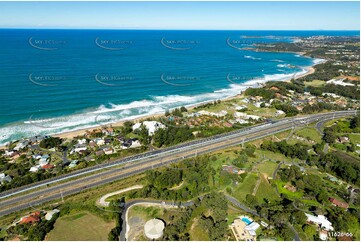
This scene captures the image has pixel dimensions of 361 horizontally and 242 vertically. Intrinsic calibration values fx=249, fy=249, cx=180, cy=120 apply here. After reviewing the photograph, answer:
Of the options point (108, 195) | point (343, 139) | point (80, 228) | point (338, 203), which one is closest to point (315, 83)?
→ point (343, 139)

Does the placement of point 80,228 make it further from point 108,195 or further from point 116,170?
point 116,170

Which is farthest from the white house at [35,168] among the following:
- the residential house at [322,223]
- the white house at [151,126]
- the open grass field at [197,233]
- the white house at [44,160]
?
the residential house at [322,223]

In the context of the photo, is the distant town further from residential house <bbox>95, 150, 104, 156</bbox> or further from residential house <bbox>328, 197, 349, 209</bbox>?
residential house <bbox>95, 150, 104, 156</bbox>

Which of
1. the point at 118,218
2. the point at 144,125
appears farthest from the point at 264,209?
the point at 144,125

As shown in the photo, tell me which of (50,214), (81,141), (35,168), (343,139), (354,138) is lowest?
(35,168)

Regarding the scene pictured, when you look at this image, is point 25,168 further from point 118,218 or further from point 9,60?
point 9,60
